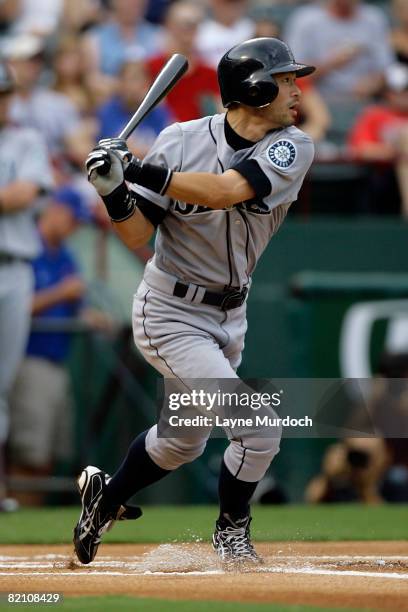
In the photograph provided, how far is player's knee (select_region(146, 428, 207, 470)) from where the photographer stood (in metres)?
4.76

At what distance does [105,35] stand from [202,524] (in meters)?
4.90

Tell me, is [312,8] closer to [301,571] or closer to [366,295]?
[366,295]

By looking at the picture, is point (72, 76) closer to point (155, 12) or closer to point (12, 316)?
point (155, 12)

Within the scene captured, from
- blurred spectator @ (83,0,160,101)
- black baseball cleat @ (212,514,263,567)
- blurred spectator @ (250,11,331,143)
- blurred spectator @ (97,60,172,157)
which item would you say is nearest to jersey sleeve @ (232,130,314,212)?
black baseball cleat @ (212,514,263,567)

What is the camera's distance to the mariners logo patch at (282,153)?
4.60 m

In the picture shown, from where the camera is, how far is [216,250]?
4.73m

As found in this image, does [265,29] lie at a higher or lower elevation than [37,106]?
higher

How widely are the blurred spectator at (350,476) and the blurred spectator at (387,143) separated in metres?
2.08

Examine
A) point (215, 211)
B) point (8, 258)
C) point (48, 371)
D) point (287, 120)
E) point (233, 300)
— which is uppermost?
point (287, 120)

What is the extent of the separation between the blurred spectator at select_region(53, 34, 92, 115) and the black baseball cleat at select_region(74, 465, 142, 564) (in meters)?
5.26

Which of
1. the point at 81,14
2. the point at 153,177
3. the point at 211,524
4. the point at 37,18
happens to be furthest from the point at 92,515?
the point at 81,14

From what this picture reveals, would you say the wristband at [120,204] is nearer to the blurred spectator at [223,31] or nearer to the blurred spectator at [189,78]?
the blurred spectator at [189,78]

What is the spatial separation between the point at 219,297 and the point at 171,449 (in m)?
0.61

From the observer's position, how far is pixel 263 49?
4711mm
